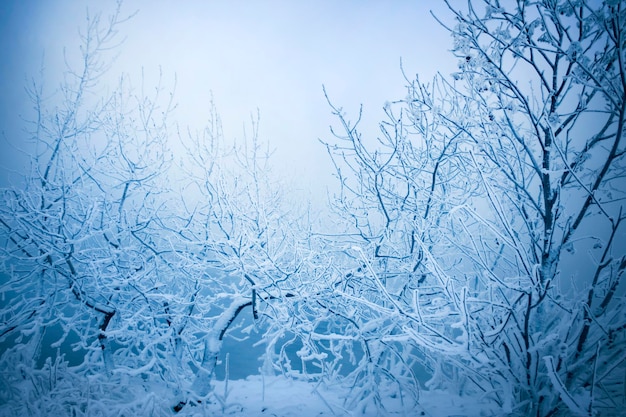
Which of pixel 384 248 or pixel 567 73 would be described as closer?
pixel 567 73

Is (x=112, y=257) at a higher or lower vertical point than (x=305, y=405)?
higher

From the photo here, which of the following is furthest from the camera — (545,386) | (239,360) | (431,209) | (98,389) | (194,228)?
(239,360)

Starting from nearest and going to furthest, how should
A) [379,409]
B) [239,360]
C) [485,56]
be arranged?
[485,56], [379,409], [239,360]

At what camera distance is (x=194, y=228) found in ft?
16.5

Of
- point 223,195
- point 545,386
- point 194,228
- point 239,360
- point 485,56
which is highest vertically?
point 485,56

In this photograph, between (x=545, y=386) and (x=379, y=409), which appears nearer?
(x=545, y=386)

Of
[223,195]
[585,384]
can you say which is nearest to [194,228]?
[223,195]

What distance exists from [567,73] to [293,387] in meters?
7.78

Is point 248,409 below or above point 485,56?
below

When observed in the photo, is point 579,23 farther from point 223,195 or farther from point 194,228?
point 194,228

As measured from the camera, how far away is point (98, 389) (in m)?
4.71

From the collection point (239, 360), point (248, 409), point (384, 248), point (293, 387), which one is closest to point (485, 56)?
point (384, 248)

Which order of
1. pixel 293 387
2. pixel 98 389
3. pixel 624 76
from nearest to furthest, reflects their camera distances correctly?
1. pixel 624 76
2. pixel 98 389
3. pixel 293 387

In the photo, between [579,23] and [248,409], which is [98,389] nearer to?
[248,409]
